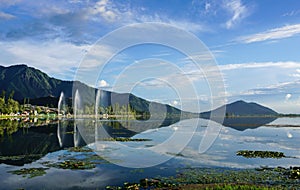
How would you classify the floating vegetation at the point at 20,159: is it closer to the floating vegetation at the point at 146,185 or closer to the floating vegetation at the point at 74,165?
the floating vegetation at the point at 74,165

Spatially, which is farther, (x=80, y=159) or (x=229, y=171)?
(x=80, y=159)

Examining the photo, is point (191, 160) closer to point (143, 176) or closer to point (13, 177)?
point (143, 176)

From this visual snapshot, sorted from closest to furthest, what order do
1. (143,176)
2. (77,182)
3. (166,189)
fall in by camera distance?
(166,189), (77,182), (143,176)

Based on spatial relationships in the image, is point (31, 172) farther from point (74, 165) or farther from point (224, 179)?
point (224, 179)

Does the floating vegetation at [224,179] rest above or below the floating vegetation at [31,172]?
below

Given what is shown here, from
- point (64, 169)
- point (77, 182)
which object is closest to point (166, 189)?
point (77, 182)

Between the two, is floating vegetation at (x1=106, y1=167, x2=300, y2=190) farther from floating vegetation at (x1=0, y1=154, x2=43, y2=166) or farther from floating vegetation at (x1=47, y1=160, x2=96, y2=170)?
floating vegetation at (x1=0, y1=154, x2=43, y2=166)

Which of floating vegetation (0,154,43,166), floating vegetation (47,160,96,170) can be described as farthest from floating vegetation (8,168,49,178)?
floating vegetation (0,154,43,166)

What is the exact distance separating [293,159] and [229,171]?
1260 centimetres

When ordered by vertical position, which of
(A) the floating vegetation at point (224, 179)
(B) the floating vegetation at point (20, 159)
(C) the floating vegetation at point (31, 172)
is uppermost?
(B) the floating vegetation at point (20, 159)

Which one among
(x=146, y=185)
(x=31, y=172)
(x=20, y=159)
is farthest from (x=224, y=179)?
(x=20, y=159)

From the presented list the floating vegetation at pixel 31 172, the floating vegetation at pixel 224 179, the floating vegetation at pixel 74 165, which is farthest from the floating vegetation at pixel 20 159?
the floating vegetation at pixel 224 179

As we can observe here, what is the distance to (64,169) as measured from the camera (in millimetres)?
26016

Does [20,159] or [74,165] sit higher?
[20,159]
